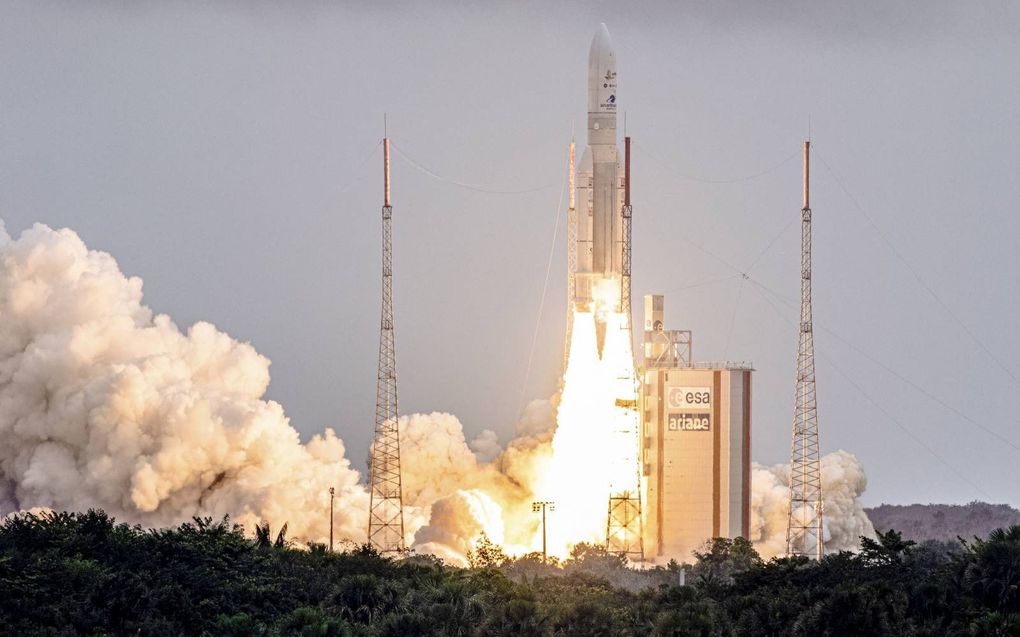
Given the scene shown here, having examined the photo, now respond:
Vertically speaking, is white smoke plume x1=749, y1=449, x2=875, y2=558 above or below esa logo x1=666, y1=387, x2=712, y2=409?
below

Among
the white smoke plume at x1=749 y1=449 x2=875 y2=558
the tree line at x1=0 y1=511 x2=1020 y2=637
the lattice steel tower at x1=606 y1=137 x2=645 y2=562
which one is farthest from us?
the white smoke plume at x1=749 y1=449 x2=875 y2=558

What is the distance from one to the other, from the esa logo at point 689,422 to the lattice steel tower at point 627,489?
5.34ft

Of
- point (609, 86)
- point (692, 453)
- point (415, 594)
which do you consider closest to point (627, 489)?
point (692, 453)

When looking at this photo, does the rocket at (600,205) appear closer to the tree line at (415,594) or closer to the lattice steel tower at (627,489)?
the lattice steel tower at (627,489)

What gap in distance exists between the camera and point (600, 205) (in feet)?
363

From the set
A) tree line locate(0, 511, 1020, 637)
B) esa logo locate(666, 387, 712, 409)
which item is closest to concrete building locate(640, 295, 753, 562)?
esa logo locate(666, 387, 712, 409)

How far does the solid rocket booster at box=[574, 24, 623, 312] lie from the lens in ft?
359

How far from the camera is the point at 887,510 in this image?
162375 mm

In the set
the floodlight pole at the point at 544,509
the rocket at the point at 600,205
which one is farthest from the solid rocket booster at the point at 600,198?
the floodlight pole at the point at 544,509

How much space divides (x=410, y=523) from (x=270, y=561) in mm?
30278

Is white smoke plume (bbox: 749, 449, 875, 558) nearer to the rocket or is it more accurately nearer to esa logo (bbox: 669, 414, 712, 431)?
esa logo (bbox: 669, 414, 712, 431)

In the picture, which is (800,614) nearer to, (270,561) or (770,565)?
(770,565)

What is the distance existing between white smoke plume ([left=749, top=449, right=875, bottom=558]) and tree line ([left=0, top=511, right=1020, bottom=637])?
28.2 m

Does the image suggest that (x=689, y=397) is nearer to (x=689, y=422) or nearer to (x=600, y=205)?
(x=689, y=422)
